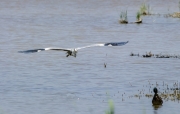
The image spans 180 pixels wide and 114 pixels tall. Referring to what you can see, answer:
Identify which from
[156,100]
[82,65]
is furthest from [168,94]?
[82,65]

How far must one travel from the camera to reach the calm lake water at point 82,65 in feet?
57.2

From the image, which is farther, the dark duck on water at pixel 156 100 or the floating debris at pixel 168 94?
the floating debris at pixel 168 94

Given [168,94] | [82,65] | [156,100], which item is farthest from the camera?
[82,65]

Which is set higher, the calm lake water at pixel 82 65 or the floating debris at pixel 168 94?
the calm lake water at pixel 82 65

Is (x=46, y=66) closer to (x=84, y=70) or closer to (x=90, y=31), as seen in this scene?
(x=84, y=70)

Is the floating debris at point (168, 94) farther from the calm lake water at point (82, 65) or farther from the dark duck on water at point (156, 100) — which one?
the dark duck on water at point (156, 100)

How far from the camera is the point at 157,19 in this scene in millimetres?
45406

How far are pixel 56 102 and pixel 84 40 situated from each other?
1687 centimetres

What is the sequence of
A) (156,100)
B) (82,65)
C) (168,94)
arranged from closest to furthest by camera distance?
1. (156,100)
2. (168,94)
3. (82,65)

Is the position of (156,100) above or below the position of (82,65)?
below

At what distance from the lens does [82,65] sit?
25.7 m

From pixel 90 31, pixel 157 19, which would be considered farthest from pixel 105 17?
pixel 90 31

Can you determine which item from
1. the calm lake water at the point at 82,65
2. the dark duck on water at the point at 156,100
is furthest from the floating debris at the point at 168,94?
the dark duck on water at the point at 156,100

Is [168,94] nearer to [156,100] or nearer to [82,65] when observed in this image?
[156,100]
